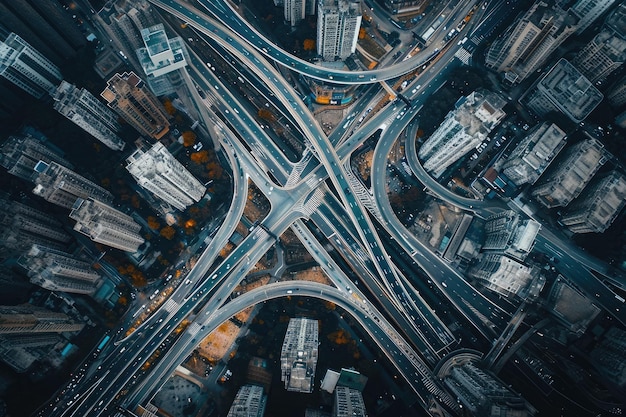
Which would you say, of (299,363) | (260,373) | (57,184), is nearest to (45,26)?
(57,184)

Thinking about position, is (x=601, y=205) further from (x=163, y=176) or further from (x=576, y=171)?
(x=163, y=176)

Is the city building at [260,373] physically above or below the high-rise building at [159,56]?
below

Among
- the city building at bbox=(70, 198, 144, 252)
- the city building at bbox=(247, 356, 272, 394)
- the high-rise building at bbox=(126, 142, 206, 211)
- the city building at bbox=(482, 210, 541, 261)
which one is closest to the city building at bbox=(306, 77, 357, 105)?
the high-rise building at bbox=(126, 142, 206, 211)

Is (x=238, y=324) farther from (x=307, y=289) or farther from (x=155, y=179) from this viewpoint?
(x=155, y=179)

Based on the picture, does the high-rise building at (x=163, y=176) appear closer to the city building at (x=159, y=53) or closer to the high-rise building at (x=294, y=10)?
the city building at (x=159, y=53)

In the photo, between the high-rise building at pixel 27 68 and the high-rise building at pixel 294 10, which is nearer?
the high-rise building at pixel 27 68

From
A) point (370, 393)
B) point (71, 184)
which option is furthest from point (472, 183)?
point (71, 184)

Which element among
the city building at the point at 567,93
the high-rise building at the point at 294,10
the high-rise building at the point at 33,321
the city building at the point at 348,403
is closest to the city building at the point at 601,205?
the city building at the point at 567,93
